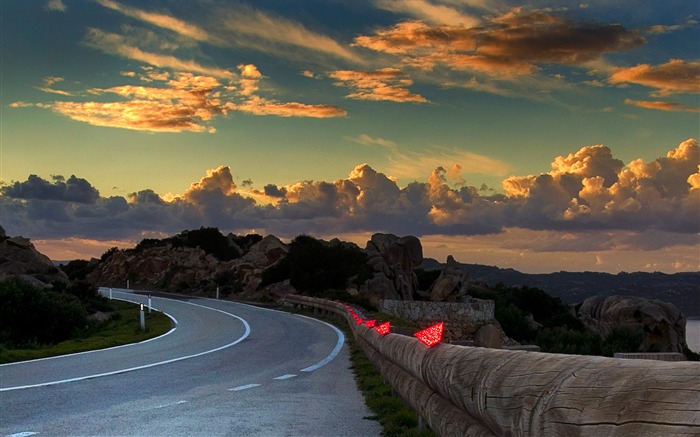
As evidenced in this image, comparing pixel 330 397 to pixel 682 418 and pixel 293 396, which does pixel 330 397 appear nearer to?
pixel 293 396

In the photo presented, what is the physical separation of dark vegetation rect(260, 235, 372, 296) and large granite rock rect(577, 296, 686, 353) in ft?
68.0

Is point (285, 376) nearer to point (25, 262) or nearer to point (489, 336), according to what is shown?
point (489, 336)

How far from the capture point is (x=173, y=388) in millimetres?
13555

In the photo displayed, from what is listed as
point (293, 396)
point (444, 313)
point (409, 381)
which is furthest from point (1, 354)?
point (444, 313)

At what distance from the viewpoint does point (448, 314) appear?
48.4 metres

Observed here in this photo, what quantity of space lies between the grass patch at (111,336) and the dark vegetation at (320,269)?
18669 millimetres

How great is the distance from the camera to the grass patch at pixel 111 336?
64.2ft

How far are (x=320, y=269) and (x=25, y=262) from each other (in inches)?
910

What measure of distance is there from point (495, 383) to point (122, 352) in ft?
58.1

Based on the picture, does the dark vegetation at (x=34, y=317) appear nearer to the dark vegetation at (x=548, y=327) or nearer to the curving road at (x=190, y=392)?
the curving road at (x=190, y=392)

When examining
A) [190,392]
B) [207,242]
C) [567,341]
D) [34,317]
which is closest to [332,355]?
[190,392]

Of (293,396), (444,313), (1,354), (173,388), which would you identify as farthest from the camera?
(444,313)

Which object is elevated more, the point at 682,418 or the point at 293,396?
the point at 682,418

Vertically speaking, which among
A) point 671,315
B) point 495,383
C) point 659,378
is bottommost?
point 671,315
